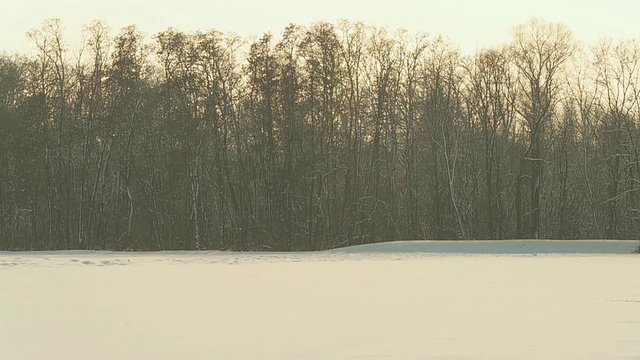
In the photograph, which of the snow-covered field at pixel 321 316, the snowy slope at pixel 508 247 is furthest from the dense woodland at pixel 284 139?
the snow-covered field at pixel 321 316

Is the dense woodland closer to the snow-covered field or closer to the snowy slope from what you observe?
the snowy slope

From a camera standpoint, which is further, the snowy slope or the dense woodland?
the dense woodland

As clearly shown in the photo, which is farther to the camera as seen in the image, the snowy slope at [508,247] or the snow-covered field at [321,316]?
the snowy slope at [508,247]

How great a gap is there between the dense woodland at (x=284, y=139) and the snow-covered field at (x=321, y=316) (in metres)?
19.2

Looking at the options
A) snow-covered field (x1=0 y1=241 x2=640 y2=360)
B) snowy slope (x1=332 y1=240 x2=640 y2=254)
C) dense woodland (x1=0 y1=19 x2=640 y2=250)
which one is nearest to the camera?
snow-covered field (x1=0 y1=241 x2=640 y2=360)

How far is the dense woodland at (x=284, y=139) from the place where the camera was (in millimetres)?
31422

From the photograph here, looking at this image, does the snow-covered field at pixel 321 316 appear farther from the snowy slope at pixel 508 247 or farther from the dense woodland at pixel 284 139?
the dense woodland at pixel 284 139

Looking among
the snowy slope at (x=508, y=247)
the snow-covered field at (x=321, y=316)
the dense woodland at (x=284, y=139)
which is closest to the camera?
the snow-covered field at (x=321, y=316)

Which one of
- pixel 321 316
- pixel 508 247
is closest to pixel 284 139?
pixel 508 247

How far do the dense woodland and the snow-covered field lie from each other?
19246mm

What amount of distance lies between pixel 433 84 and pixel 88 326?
98.3ft

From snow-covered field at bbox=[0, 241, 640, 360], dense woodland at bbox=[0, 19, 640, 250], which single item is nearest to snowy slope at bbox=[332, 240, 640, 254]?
dense woodland at bbox=[0, 19, 640, 250]

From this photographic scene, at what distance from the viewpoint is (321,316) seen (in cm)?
704

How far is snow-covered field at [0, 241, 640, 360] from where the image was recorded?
5.17 meters
